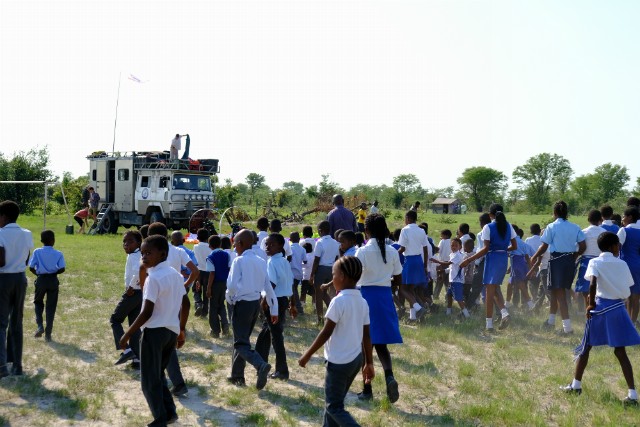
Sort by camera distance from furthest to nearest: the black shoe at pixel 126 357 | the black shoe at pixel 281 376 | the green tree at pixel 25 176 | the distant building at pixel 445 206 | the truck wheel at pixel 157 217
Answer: the distant building at pixel 445 206, the green tree at pixel 25 176, the truck wheel at pixel 157 217, the black shoe at pixel 126 357, the black shoe at pixel 281 376

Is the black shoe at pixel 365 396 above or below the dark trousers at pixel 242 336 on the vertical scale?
below

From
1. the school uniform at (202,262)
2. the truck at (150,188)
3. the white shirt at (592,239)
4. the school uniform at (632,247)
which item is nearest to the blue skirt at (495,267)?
the white shirt at (592,239)

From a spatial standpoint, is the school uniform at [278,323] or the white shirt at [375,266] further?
the school uniform at [278,323]

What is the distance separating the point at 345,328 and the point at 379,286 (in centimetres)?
173

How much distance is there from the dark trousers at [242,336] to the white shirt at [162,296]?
1.39m

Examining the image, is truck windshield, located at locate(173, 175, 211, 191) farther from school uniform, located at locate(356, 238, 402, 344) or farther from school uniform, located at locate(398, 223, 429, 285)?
school uniform, located at locate(356, 238, 402, 344)

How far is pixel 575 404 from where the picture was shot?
5719mm

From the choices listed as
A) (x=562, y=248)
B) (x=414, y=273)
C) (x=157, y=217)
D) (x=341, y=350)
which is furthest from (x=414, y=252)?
(x=157, y=217)

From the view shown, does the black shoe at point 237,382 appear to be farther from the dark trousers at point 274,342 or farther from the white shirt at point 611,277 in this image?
the white shirt at point 611,277

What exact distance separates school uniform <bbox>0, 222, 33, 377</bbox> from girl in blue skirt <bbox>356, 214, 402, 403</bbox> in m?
3.54

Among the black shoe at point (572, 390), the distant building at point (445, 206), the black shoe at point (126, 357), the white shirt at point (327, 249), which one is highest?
the distant building at point (445, 206)

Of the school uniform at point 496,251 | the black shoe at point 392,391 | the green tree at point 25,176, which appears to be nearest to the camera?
the black shoe at point 392,391

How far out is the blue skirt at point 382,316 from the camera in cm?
581

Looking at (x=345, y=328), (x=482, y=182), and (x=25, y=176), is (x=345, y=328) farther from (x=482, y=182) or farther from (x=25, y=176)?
(x=482, y=182)
